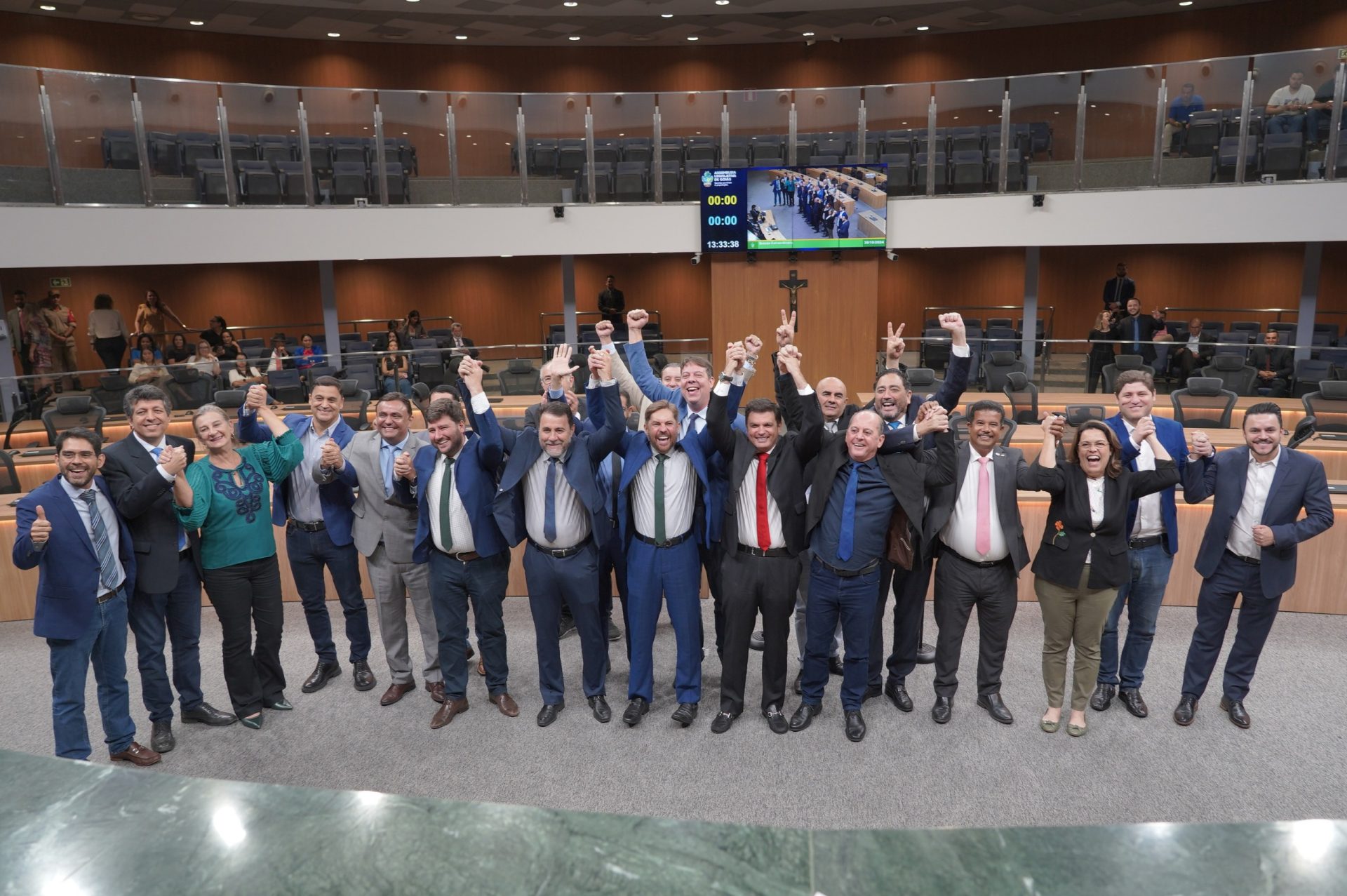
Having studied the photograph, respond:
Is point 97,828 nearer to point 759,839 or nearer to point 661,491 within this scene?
point 759,839

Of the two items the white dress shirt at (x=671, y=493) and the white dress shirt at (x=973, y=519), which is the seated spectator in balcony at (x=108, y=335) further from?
the white dress shirt at (x=973, y=519)

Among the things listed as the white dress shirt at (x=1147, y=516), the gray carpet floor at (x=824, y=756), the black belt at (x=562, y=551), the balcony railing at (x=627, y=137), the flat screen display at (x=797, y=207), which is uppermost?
the balcony railing at (x=627, y=137)

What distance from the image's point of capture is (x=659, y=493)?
4.52 metres

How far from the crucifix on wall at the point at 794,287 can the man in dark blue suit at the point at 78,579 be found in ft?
29.2

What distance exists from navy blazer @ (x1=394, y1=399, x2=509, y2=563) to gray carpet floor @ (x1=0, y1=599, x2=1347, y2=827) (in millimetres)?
956

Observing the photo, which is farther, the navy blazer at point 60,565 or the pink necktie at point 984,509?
the pink necktie at point 984,509

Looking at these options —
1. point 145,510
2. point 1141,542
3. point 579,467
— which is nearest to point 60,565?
point 145,510

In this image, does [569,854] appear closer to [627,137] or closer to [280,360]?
[280,360]

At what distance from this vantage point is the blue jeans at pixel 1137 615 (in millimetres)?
4516

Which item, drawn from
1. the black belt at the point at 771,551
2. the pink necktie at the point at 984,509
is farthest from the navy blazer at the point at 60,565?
the pink necktie at the point at 984,509

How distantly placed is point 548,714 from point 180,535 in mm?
1999

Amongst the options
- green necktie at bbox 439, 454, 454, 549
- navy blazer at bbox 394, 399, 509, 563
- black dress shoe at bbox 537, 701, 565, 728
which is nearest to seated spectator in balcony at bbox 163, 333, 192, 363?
A: navy blazer at bbox 394, 399, 509, 563

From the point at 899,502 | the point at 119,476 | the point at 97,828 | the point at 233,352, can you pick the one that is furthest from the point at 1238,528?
the point at 233,352

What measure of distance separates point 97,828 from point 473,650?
4810 millimetres
